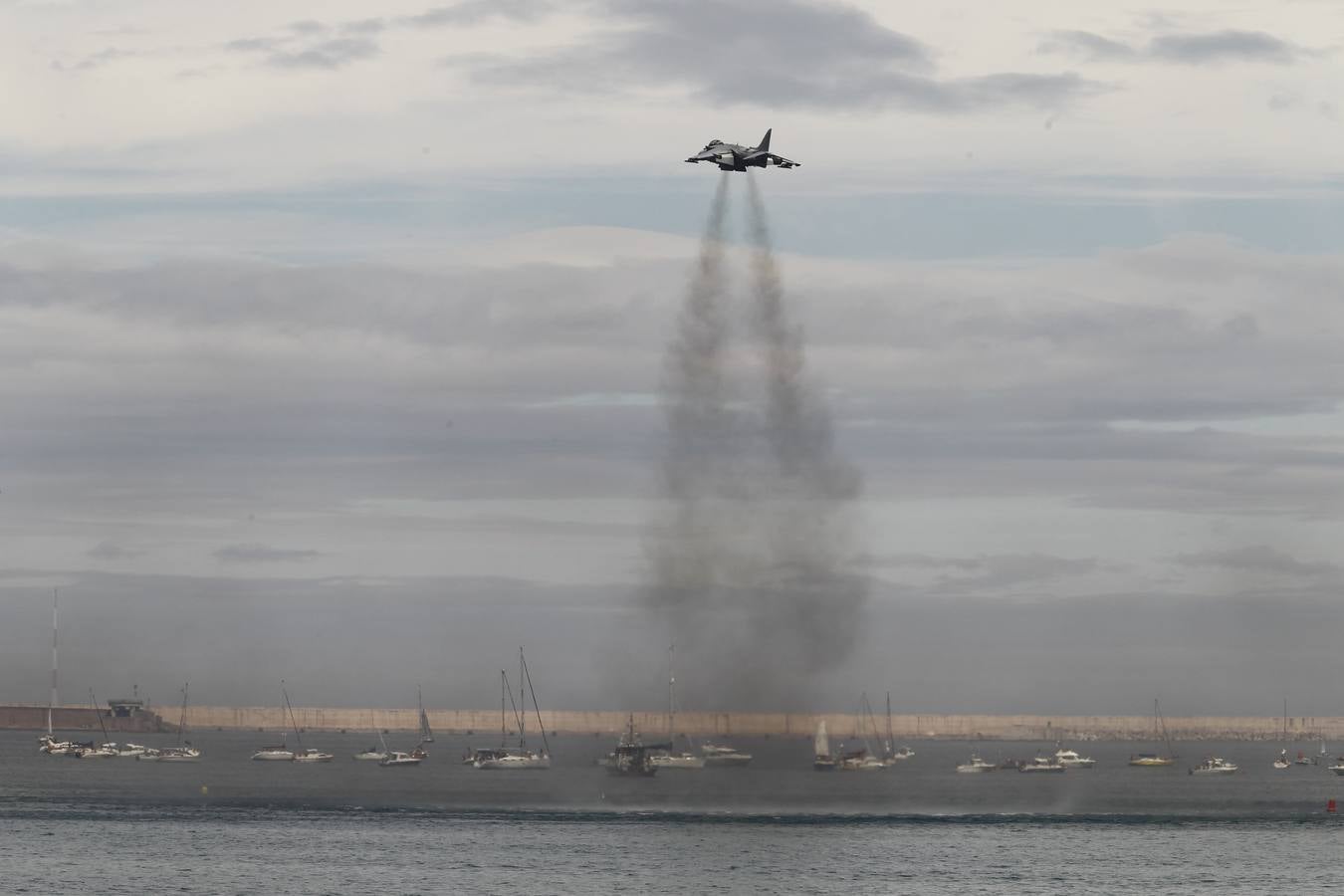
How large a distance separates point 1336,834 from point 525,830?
8433 cm

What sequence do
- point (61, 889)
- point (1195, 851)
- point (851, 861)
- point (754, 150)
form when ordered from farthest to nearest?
point (1195, 851) → point (851, 861) → point (61, 889) → point (754, 150)

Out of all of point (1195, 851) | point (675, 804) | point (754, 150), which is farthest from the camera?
point (675, 804)

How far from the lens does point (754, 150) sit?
128 m

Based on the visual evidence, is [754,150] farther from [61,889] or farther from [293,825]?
[293,825]

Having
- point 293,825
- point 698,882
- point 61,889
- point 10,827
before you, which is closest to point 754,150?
point 698,882

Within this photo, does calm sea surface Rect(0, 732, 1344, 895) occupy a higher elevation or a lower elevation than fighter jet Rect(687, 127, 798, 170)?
lower

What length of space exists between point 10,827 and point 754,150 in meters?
108

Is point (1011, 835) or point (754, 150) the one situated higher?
point (754, 150)

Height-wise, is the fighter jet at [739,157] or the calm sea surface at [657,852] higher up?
the fighter jet at [739,157]

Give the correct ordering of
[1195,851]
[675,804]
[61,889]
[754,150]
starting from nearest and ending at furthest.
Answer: [754,150] < [61,889] < [1195,851] < [675,804]

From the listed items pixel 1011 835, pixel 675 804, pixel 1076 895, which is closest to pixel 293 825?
pixel 675 804

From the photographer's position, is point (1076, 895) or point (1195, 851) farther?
point (1195, 851)

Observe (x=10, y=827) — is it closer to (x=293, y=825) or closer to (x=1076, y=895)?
(x=293, y=825)

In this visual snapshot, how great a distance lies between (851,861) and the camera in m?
160
